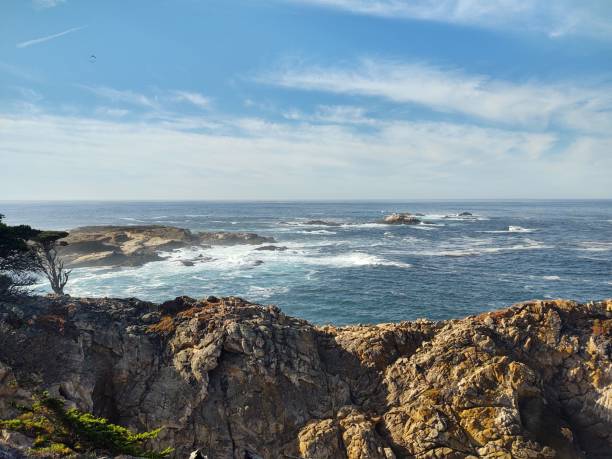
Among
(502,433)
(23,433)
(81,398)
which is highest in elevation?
(23,433)

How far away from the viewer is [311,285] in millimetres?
49500

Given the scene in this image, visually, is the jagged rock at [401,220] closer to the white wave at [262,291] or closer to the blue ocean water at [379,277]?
the blue ocean water at [379,277]

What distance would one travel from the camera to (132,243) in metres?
75.8

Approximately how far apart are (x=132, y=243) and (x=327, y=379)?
68.0m

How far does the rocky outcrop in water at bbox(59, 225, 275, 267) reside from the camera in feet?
212

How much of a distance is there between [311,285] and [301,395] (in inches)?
1235

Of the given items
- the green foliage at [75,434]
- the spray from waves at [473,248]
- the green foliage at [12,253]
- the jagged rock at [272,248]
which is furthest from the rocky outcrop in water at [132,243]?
the green foliage at [75,434]

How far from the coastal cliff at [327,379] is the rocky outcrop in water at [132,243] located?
156 ft

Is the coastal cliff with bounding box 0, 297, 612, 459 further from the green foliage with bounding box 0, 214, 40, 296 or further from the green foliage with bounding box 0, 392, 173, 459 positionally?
the green foliage with bounding box 0, 392, 173, 459

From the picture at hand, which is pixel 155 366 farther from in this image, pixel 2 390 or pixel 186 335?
pixel 2 390

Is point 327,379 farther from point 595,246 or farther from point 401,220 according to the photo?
point 401,220

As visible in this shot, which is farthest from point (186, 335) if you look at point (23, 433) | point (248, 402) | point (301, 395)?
point (23, 433)

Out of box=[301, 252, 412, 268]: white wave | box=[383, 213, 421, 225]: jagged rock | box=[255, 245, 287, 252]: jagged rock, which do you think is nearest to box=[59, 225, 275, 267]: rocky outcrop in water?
box=[255, 245, 287, 252]: jagged rock

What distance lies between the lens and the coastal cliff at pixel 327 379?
16172 mm
